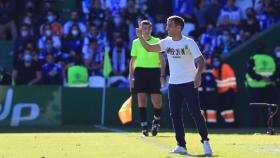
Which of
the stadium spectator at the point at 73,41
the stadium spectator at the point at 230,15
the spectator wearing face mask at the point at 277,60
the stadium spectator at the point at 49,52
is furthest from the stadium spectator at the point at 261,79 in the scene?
the stadium spectator at the point at 49,52

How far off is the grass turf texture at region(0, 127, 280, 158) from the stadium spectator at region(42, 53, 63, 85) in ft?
19.7

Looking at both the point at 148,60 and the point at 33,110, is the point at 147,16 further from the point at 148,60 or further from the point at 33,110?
the point at 148,60

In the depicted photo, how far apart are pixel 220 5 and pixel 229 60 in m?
3.38

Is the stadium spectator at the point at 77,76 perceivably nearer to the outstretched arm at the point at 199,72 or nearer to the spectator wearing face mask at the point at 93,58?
the spectator wearing face mask at the point at 93,58

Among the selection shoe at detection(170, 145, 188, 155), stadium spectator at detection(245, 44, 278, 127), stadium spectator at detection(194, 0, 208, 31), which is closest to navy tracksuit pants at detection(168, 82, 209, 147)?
shoe at detection(170, 145, 188, 155)

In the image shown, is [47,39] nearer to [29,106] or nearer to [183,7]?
[29,106]

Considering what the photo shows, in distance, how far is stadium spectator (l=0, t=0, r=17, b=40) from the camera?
24.6 m

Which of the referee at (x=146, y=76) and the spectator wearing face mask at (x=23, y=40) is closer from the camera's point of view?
the referee at (x=146, y=76)

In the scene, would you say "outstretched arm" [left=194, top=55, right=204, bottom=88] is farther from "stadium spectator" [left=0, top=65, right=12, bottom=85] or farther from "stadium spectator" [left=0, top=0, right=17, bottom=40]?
"stadium spectator" [left=0, top=0, right=17, bottom=40]

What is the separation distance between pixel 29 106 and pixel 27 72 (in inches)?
74.1

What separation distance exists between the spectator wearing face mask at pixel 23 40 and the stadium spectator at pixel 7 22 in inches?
30.4

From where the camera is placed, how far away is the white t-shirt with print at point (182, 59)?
11371mm

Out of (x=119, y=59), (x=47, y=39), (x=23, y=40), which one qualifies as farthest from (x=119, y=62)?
(x=23, y=40)

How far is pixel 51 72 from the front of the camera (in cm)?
2184
